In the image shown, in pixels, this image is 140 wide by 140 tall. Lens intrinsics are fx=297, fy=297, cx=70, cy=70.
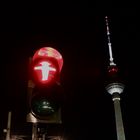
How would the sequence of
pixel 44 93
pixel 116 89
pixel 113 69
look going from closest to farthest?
pixel 44 93 < pixel 116 89 < pixel 113 69

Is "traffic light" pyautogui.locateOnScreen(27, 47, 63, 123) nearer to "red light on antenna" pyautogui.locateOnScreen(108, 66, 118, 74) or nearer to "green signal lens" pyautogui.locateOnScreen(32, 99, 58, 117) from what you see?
"green signal lens" pyautogui.locateOnScreen(32, 99, 58, 117)

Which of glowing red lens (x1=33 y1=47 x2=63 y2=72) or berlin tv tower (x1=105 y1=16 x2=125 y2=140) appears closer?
glowing red lens (x1=33 y1=47 x2=63 y2=72)

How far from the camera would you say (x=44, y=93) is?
93.3 inches

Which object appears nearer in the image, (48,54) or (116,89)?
(48,54)

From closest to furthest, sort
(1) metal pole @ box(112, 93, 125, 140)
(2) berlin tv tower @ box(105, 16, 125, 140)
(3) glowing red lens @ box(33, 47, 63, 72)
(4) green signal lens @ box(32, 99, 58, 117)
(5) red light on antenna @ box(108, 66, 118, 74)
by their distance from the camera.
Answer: (4) green signal lens @ box(32, 99, 58, 117), (3) glowing red lens @ box(33, 47, 63, 72), (2) berlin tv tower @ box(105, 16, 125, 140), (1) metal pole @ box(112, 93, 125, 140), (5) red light on antenna @ box(108, 66, 118, 74)

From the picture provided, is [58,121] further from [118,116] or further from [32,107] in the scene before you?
[118,116]

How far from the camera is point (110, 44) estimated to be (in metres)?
80.2

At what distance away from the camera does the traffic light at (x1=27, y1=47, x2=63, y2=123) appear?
2.36m

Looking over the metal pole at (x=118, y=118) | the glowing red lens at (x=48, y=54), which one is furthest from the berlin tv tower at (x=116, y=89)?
the glowing red lens at (x=48, y=54)

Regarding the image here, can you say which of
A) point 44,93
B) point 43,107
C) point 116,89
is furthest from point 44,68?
point 116,89

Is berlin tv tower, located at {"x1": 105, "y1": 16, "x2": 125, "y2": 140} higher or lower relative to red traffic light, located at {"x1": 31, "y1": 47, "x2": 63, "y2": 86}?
higher

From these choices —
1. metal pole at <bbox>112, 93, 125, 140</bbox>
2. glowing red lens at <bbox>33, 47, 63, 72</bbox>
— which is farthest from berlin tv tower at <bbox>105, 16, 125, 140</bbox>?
glowing red lens at <bbox>33, 47, 63, 72</bbox>

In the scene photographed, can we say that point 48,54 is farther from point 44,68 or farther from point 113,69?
point 113,69

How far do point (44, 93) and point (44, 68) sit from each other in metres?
0.22
